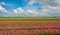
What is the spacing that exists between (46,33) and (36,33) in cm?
16

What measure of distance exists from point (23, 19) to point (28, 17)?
10 cm

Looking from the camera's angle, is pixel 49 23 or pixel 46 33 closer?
pixel 46 33

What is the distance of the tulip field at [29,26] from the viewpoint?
2.14m

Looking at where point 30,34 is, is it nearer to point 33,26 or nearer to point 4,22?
point 33,26

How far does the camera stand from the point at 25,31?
2.16 metres

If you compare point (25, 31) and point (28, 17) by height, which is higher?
point (28, 17)

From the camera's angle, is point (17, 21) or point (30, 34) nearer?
point (30, 34)

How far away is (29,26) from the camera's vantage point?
2213 millimetres

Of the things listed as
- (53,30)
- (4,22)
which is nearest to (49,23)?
(53,30)

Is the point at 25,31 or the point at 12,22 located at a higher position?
the point at 12,22

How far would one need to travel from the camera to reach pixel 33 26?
7.29ft

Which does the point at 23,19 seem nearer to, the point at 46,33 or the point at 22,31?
the point at 22,31

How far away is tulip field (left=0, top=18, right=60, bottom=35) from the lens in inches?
84.4

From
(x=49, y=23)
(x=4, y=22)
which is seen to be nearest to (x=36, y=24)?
(x=49, y=23)
